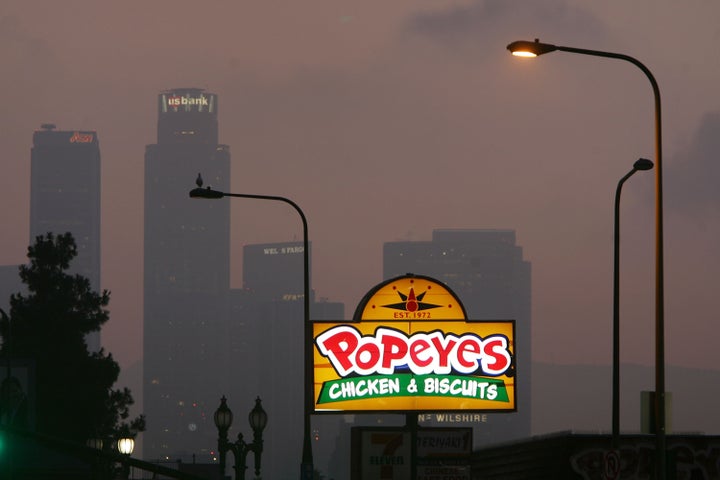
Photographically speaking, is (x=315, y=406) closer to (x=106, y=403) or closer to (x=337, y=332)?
(x=337, y=332)

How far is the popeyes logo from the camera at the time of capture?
36594mm

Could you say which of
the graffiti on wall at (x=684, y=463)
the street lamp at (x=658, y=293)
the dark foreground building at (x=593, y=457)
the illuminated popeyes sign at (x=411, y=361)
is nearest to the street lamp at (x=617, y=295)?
the dark foreground building at (x=593, y=457)

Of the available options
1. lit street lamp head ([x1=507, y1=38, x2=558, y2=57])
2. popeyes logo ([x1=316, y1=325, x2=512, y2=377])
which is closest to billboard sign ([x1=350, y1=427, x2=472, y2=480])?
popeyes logo ([x1=316, y1=325, x2=512, y2=377])

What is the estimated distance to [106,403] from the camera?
10038 centimetres

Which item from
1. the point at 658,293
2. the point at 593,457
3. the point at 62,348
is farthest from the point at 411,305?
the point at 62,348

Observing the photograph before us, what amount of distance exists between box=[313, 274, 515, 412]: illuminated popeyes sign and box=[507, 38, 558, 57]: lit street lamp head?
11.2 m

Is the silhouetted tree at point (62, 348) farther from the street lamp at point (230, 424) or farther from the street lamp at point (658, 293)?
the street lamp at point (658, 293)

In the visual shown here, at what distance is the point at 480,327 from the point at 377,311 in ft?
8.58

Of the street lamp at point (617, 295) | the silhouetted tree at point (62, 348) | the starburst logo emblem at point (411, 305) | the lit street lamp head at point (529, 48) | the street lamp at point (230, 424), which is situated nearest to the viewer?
the lit street lamp head at point (529, 48)

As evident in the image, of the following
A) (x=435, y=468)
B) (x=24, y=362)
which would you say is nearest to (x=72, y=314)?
(x=24, y=362)

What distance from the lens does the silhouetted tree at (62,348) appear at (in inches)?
3762

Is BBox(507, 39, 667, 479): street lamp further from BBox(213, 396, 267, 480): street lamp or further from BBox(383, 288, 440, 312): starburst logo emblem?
BBox(213, 396, 267, 480): street lamp

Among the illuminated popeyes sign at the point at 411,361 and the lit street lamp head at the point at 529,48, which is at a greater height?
the lit street lamp head at the point at 529,48

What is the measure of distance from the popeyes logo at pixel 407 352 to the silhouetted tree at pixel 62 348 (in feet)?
195
